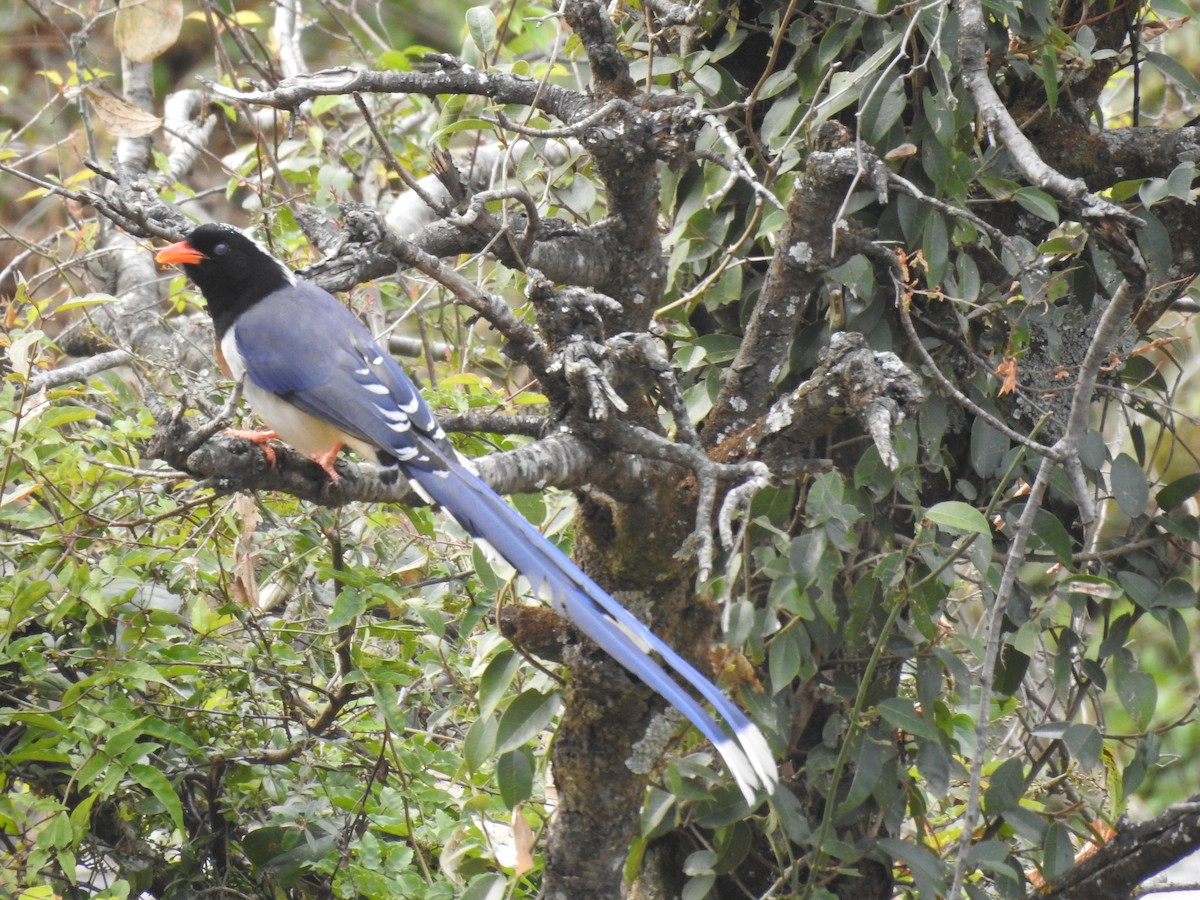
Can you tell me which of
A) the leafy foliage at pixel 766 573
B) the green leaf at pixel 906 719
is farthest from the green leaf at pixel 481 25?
the green leaf at pixel 906 719

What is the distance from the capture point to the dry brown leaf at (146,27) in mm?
3035

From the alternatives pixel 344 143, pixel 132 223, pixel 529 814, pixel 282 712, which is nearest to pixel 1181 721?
pixel 529 814

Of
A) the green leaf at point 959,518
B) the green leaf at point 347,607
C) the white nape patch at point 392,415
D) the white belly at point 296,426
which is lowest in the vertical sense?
the green leaf at point 347,607

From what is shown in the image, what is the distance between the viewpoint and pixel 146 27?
3.06m

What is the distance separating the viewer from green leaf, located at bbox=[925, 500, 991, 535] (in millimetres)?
1839

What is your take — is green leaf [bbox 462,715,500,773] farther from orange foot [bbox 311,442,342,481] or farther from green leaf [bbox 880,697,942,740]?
green leaf [bbox 880,697,942,740]

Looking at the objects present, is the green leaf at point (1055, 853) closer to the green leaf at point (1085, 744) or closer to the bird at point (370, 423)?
the green leaf at point (1085, 744)

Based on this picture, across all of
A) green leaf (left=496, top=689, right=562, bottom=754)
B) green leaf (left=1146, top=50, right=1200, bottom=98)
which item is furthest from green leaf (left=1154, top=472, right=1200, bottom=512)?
green leaf (left=496, top=689, right=562, bottom=754)

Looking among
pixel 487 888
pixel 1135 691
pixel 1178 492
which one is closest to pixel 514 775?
pixel 487 888

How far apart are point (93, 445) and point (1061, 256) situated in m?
2.06

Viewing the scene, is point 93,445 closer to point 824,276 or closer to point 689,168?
point 689,168

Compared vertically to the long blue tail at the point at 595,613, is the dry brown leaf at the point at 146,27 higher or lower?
higher

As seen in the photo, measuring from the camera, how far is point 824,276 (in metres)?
2.17

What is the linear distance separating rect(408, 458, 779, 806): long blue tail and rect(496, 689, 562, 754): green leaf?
24 cm
